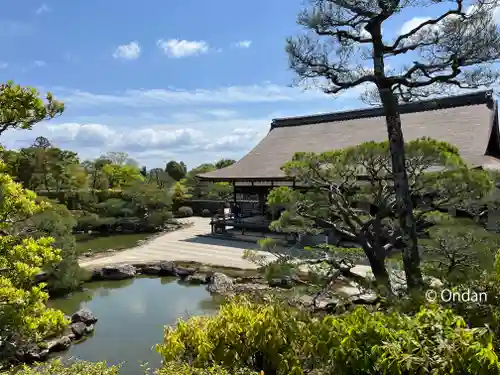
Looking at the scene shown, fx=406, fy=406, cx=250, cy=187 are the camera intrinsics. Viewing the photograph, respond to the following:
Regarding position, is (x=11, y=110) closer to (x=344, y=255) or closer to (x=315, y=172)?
(x=315, y=172)

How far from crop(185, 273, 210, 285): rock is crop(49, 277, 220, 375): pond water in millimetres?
205

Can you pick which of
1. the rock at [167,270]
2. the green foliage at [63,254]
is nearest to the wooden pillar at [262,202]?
the rock at [167,270]

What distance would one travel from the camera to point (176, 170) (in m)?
35.7

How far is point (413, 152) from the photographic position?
4691mm

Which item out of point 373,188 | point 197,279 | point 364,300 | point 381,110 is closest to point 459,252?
point 373,188

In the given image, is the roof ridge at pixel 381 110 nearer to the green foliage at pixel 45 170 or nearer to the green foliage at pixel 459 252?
the green foliage at pixel 459 252

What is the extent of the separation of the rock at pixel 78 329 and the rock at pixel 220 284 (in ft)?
8.86

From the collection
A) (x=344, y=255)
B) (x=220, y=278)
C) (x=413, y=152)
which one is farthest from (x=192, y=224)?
(x=413, y=152)

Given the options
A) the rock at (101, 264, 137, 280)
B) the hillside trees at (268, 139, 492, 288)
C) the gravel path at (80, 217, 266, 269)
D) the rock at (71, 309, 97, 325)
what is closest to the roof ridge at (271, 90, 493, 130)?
the gravel path at (80, 217, 266, 269)

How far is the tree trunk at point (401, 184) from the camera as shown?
4.29 metres

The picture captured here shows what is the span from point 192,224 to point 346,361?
15621 mm

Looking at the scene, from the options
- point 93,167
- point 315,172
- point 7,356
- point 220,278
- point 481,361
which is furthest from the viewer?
point 93,167

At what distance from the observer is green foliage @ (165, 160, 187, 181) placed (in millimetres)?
35375

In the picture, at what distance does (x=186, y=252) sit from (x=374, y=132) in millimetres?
7540
